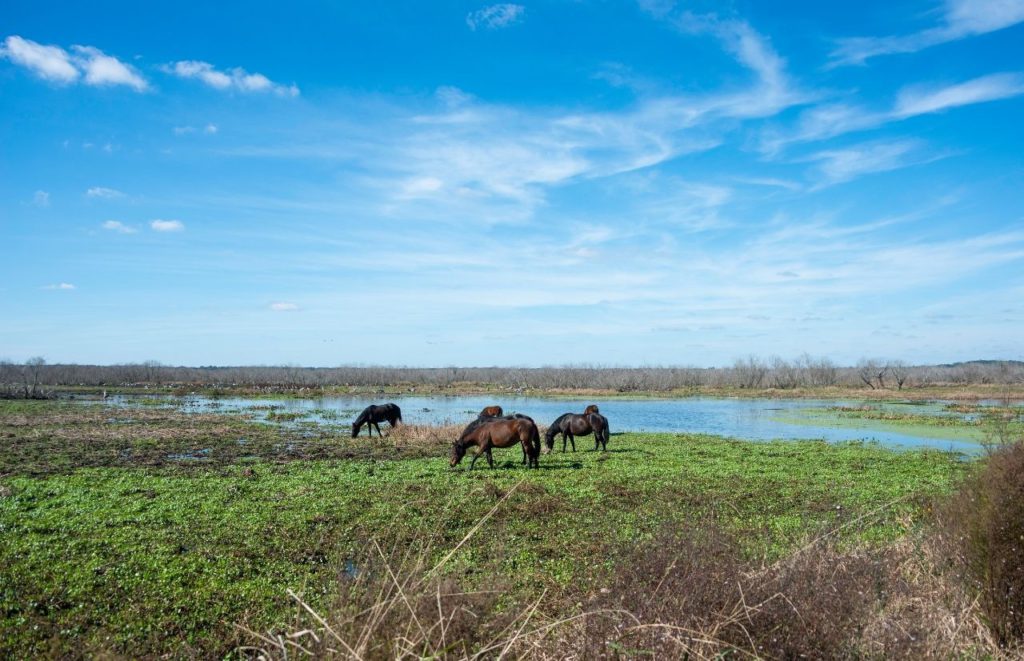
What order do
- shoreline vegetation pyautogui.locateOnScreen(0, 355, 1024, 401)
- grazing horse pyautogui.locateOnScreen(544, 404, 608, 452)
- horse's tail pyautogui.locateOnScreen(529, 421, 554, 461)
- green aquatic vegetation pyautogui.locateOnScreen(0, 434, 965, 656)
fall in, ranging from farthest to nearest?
shoreline vegetation pyautogui.locateOnScreen(0, 355, 1024, 401)
grazing horse pyautogui.locateOnScreen(544, 404, 608, 452)
horse's tail pyautogui.locateOnScreen(529, 421, 554, 461)
green aquatic vegetation pyautogui.locateOnScreen(0, 434, 965, 656)

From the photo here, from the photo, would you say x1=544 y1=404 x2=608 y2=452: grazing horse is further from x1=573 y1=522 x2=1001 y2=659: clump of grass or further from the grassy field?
x1=573 y1=522 x2=1001 y2=659: clump of grass

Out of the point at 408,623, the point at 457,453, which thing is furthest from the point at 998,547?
the point at 457,453

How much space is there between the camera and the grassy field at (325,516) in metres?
6.75

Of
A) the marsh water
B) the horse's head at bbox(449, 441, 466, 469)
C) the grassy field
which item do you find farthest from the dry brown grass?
the marsh water

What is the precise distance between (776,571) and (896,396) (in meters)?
71.7

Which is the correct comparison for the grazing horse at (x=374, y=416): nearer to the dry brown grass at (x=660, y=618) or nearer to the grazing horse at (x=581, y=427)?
the grazing horse at (x=581, y=427)

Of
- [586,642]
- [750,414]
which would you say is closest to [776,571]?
[586,642]

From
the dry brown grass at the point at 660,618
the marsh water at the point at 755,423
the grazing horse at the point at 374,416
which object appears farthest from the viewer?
the marsh water at the point at 755,423

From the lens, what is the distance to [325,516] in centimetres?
1140

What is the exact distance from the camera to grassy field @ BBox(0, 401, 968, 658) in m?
6.75

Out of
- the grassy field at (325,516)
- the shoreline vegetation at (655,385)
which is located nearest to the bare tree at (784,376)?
Result: the shoreline vegetation at (655,385)

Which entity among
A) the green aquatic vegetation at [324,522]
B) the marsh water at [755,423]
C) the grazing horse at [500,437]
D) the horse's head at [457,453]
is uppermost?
the grazing horse at [500,437]

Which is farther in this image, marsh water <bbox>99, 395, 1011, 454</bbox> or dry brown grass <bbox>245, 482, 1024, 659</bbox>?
marsh water <bbox>99, 395, 1011, 454</bbox>

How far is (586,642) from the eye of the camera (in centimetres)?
387
